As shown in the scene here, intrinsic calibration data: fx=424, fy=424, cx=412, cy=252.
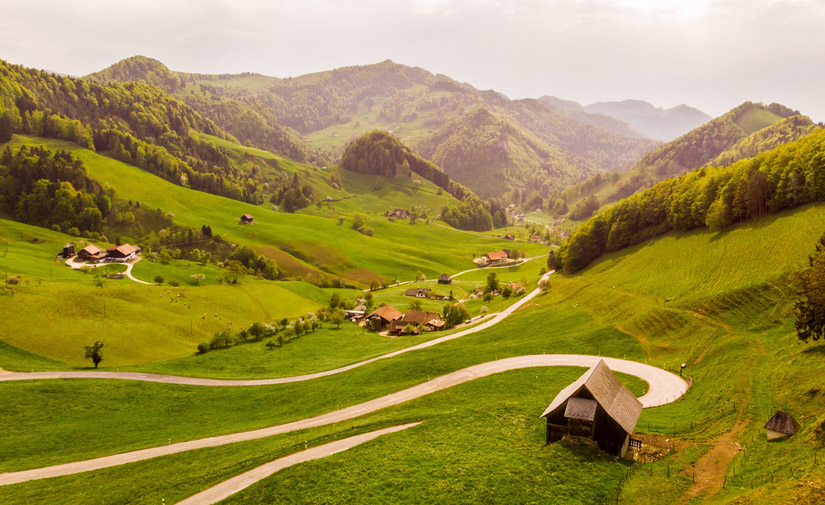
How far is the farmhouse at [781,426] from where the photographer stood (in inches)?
1331

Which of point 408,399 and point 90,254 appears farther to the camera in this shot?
point 90,254

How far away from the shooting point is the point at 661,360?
61.2 metres

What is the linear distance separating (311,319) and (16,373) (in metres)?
59.9

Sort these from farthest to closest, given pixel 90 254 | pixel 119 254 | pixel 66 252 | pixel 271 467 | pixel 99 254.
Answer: pixel 119 254 < pixel 99 254 < pixel 90 254 < pixel 66 252 < pixel 271 467

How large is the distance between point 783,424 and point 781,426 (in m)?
0.22

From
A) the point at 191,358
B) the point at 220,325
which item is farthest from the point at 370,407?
the point at 220,325

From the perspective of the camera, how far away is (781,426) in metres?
34.2

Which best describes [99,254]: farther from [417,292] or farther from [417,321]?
[417,321]

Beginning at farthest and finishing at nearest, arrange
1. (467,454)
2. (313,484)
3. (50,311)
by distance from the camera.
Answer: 1. (50,311)
2. (467,454)
3. (313,484)

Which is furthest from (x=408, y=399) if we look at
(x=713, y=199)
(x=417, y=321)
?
(x=713, y=199)

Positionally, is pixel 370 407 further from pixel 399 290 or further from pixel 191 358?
pixel 399 290

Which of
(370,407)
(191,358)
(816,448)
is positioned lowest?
(191,358)

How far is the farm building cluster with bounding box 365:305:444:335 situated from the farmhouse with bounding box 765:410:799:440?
3064 inches

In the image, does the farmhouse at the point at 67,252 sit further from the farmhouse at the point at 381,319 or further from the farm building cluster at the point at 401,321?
the farmhouse at the point at 381,319
